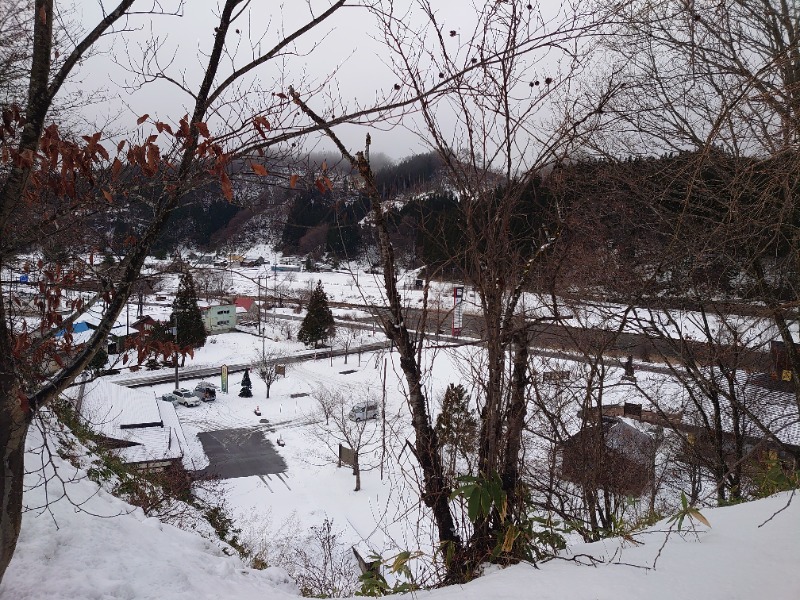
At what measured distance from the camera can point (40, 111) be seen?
175cm

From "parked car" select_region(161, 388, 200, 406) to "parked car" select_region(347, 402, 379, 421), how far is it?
19.7 ft

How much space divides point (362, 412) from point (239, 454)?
392cm

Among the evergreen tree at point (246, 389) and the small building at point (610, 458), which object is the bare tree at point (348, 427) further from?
the small building at point (610, 458)

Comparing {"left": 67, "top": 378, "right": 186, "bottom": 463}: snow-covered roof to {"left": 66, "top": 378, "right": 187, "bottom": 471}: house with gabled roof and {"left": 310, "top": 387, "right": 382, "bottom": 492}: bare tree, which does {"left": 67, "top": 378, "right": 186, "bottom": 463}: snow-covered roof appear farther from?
{"left": 310, "top": 387, "right": 382, "bottom": 492}: bare tree

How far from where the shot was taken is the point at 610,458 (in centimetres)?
685

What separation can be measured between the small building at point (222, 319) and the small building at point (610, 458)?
16742 millimetres

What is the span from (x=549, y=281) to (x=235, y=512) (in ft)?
31.7

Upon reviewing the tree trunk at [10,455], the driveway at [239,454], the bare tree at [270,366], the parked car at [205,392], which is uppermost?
the tree trunk at [10,455]

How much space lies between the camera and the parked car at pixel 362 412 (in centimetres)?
1565

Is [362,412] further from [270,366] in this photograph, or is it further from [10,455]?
[10,455]

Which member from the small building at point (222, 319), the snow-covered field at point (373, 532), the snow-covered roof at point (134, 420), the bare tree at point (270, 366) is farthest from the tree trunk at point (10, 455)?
the small building at point (222, 319)

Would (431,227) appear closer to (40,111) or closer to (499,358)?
(499,358)

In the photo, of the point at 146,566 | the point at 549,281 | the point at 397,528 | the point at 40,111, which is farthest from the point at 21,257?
the point at 397,528

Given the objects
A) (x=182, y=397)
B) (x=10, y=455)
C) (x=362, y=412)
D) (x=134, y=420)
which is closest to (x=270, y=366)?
(x=182, y=397)
